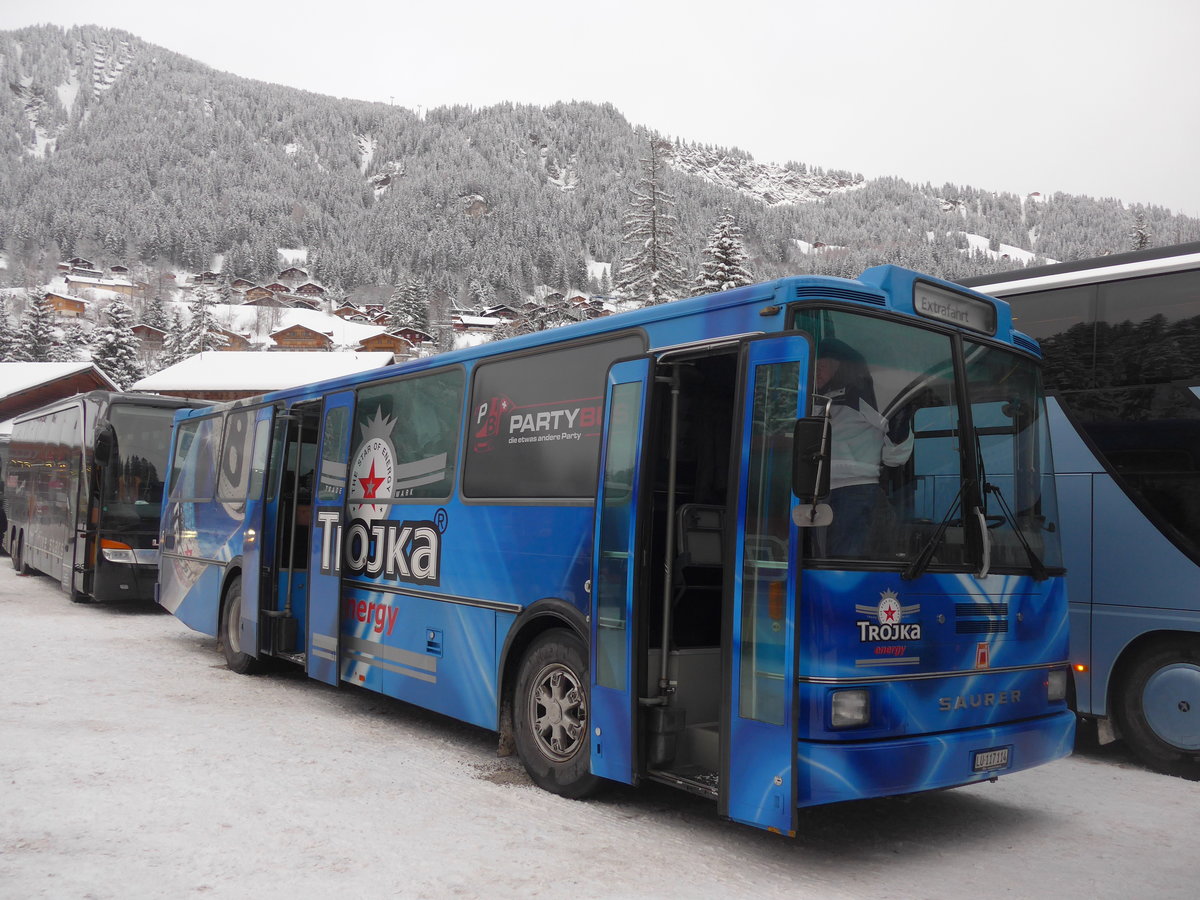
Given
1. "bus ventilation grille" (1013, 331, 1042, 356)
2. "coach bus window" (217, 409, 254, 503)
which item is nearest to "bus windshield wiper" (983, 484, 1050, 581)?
"bus ventilation grille" (1013, 331, 1042, 356)

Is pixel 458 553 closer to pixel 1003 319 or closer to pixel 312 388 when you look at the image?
pixel 312 388

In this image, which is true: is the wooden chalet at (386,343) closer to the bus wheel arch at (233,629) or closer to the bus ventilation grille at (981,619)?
the bus wheel arch at (233,629)

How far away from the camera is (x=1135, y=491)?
26.3 ft

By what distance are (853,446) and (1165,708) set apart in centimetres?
442

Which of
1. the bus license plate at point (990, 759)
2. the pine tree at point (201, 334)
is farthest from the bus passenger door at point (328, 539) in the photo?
the pine tree at point (201, 334)

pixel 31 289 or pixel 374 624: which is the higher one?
pixel 31 289

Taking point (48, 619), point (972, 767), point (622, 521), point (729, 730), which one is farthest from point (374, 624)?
point (48, 619)

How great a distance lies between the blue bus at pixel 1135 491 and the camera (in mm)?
7703

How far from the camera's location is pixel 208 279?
15912cm

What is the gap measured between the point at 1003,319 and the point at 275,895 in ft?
16.6

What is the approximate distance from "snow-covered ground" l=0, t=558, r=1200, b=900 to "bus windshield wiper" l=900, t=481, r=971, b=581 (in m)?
1.52

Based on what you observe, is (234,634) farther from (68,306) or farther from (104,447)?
(68,306)

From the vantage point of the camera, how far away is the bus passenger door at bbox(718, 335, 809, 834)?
4.92 m

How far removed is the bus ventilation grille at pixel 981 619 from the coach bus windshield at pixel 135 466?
14.1 metres
